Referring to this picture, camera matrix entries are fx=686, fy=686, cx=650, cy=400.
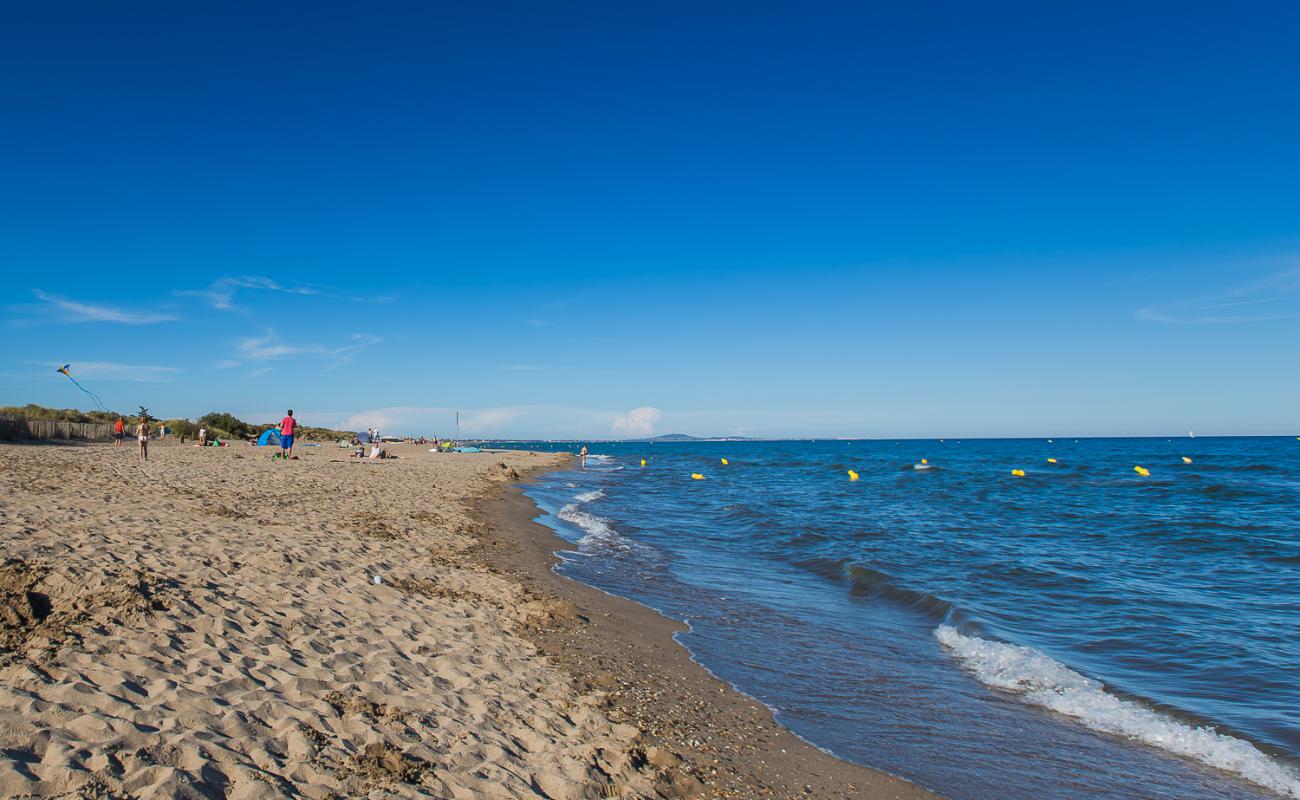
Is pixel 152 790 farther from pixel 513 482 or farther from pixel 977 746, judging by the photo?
pixel 513 482

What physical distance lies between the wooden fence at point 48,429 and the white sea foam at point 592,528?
95.5 ft

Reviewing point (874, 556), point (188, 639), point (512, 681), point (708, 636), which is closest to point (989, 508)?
point (874, 556)

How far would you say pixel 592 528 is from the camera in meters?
20.0

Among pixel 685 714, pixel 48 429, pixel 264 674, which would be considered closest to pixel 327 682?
pixel 264 674

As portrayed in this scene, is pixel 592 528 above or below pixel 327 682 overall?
below

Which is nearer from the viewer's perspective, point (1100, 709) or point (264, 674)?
point (264, 674)

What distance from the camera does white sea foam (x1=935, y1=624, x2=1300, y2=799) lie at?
20.5 feet

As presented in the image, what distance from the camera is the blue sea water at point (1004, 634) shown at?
6336mm

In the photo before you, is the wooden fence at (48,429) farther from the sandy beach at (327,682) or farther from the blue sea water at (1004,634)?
the sandy beach at (327,682)

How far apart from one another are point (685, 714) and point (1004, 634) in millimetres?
6404

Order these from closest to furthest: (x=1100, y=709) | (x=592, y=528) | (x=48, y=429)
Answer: (x=1100, y=709), (x=592, y=528), (x=48, y=429)

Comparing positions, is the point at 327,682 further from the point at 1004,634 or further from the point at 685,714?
the point at 1004,634

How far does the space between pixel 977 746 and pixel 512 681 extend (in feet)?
14.5

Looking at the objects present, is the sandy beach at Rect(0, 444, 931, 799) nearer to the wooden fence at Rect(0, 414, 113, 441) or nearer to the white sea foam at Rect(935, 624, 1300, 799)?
the white sea foam at Rect(935, 624, 1300, 799)
